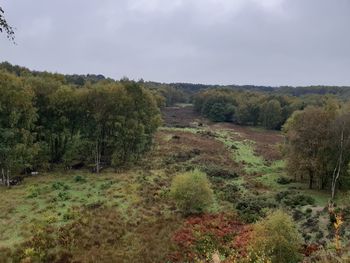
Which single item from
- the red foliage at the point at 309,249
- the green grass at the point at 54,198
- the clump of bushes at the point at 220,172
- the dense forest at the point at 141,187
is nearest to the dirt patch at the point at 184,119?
the dense forest at the point at 141,187

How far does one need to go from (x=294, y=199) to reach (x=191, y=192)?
36.0 feet

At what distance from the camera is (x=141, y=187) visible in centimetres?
4119

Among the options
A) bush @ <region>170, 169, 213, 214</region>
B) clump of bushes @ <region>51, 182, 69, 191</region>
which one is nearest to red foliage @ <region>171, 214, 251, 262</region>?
bush @ <region>170, 169, 213, 214</region>

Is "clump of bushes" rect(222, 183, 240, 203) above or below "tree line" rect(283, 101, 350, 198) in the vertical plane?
below

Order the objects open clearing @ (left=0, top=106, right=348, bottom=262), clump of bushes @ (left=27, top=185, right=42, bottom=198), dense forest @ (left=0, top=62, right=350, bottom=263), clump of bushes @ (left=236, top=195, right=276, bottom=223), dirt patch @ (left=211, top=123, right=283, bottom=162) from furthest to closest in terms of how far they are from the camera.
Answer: dirt patch @ (left=211, top=123, right=283, bottom=162), clump of bushes @ (left=27, top=185, right=42, bottom=198), clump of bushes @ (left=236, top=195, right=276, bottom=223), open clearing @ (left=0, top=106, right=348, bottom=262), dense forest @ (left=0, top=62, right=350, bottom=263)

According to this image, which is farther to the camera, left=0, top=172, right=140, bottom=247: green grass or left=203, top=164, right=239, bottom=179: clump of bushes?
left=203, top=164, right=239, bottom=179: clump of bushes

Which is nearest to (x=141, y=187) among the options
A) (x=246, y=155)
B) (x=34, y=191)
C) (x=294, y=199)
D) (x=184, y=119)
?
(x=34, y=191)

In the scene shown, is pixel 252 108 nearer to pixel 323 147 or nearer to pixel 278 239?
pixel 323 147

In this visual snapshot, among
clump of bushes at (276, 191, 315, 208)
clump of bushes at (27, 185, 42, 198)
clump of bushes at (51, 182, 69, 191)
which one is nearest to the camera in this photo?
clump of bushes at (276, 191, 315, 208)

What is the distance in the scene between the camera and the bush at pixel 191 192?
33406 mm

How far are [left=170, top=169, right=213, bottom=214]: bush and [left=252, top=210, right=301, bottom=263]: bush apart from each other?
401 inches

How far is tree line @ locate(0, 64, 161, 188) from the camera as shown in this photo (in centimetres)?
4531

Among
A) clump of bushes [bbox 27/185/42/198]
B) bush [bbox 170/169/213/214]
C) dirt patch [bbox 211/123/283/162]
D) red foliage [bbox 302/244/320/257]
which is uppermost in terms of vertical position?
bush [bbox 170/169/213/214]

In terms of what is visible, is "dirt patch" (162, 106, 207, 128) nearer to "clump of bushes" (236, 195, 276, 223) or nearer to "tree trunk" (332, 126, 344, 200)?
"tree trunk" (332, 126, 344, 200)
